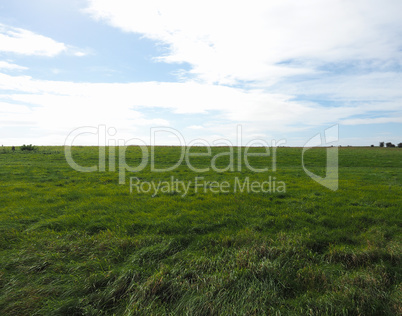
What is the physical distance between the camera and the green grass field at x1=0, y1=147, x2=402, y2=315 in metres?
4.65

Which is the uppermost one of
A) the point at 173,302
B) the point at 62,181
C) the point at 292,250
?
the point at 62,181

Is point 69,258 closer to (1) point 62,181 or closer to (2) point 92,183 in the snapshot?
(2) point 92,183

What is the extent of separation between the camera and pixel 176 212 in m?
9.48

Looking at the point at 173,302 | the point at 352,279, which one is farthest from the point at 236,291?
Answer: the point at 352,279

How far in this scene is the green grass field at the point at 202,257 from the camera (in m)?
4.65

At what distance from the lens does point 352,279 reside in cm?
515

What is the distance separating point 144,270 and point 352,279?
16.5 feet

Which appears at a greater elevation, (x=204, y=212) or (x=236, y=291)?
(x=204, y=212)

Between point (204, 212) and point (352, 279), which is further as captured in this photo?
point (204, 212)

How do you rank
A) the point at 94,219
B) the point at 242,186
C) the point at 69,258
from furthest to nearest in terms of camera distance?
the point at 242,186, the point at 94,219, the point at 69,258

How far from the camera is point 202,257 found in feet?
19.9

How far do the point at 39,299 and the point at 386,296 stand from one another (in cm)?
746

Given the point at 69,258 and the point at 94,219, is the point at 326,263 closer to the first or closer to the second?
the point at 69,258

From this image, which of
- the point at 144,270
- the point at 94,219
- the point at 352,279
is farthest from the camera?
the point at 94,219
